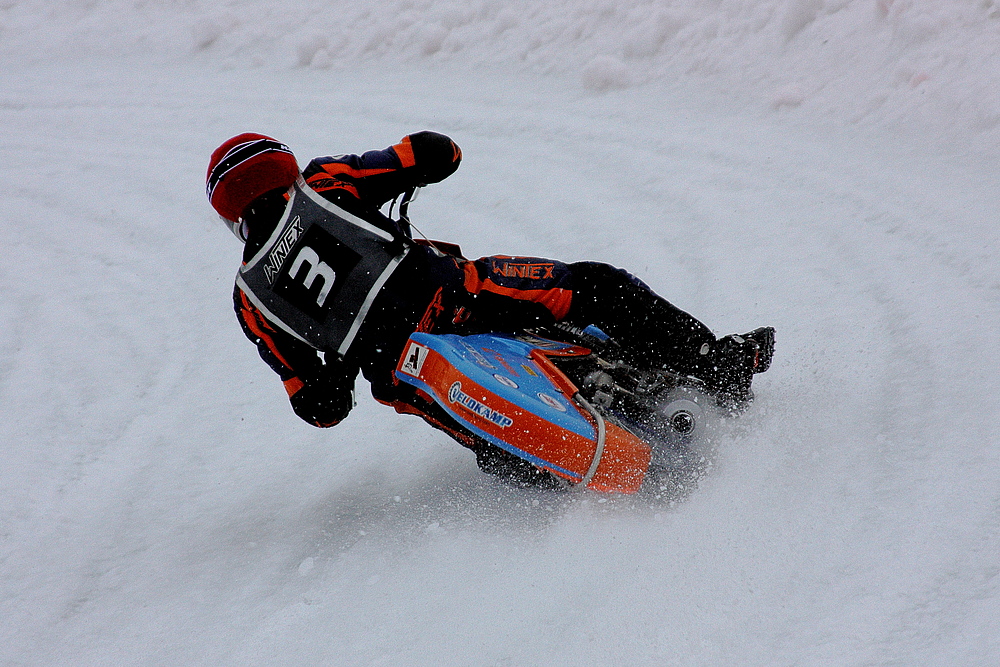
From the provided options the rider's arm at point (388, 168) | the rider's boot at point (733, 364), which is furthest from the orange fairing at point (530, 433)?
the rider's arm at point (388, 168)

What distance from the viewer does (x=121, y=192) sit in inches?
268

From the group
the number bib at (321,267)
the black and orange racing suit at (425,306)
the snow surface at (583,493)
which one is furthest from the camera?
the black and orange racing suit at (425,306)

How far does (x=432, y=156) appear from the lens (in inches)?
119

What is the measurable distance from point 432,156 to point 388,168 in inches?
6.6

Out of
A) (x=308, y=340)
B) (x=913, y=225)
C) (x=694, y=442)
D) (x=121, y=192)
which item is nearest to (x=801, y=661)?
(x=694, y=442)

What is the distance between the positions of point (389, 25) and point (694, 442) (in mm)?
6634

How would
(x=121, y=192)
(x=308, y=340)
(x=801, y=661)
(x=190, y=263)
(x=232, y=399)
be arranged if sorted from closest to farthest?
(x=801, y=661)
(x=308, y=340)
(x=232, y=399)
(x=190, y=263)
(x=121, y=192)

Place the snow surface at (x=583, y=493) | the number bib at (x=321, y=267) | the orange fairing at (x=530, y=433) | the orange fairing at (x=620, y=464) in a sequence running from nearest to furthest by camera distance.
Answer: the snow surface at (x=583, y=493) → the orange fairing at (x=530, y=433) → the orange fairing at (x=620, y=464) → the number bib at (x=321, y=267)

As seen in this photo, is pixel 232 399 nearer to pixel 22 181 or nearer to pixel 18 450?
pixel 18 450

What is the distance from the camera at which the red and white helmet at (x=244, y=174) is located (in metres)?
2.74

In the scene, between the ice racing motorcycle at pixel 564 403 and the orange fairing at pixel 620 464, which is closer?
the ice racing motorcycle at pixel 564 403

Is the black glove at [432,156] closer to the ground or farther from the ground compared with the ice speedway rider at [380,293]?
farther from the ground

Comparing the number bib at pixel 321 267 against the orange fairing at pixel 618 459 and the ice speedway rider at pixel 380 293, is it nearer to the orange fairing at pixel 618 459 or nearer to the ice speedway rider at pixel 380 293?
the ice speedway rider at pixel 380 293

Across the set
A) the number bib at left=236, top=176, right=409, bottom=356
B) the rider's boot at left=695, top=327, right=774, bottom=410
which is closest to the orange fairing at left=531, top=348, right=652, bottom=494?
the rider's boot at left=695, top=327, right=774, bottom=410
